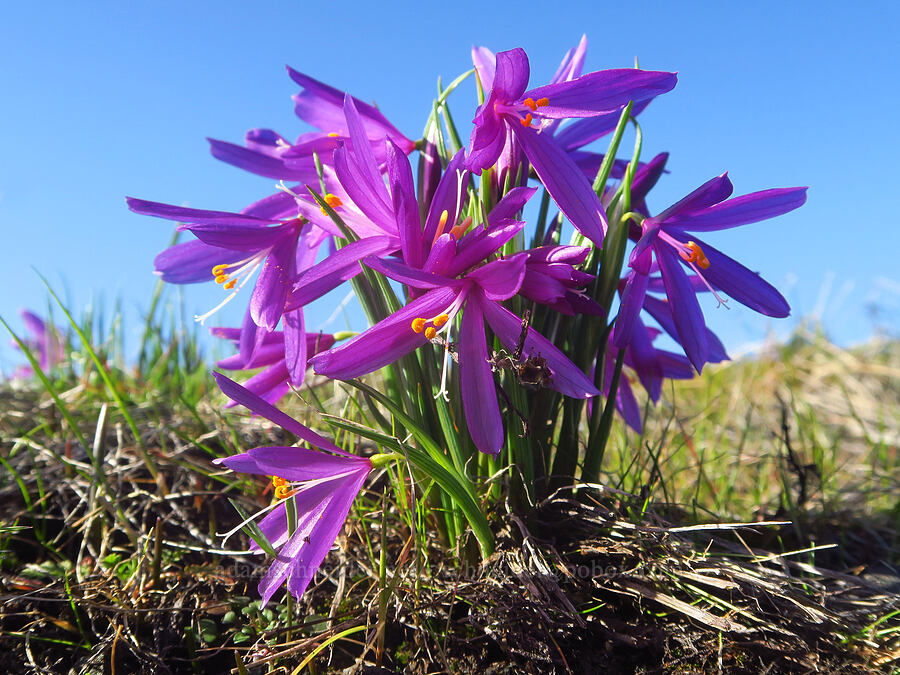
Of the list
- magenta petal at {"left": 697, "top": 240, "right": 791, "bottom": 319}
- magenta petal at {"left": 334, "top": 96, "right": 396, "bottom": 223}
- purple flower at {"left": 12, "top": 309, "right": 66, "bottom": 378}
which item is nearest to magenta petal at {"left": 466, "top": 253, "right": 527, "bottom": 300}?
magenta petal at {"left": 334, "top": 96, "right": 396, "bottom": 223}

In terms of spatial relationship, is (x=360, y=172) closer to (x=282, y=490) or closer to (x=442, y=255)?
(x=442, y=255)

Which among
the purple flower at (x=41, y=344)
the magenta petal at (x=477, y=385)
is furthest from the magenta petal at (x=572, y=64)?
the purple flower at (x=41, y=344)

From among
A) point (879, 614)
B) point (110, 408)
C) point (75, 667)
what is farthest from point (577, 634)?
point (110, 408)

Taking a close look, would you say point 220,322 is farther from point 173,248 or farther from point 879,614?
point 879,614

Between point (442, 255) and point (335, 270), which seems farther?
point (335, 270)

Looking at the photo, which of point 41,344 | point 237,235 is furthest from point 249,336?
point 41,344

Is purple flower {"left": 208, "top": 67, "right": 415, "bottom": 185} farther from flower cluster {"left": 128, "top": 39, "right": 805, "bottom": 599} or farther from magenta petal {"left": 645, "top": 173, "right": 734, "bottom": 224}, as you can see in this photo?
magenta petal {"left": 645, "top": 173, "right": 734, "bottom": 224}
